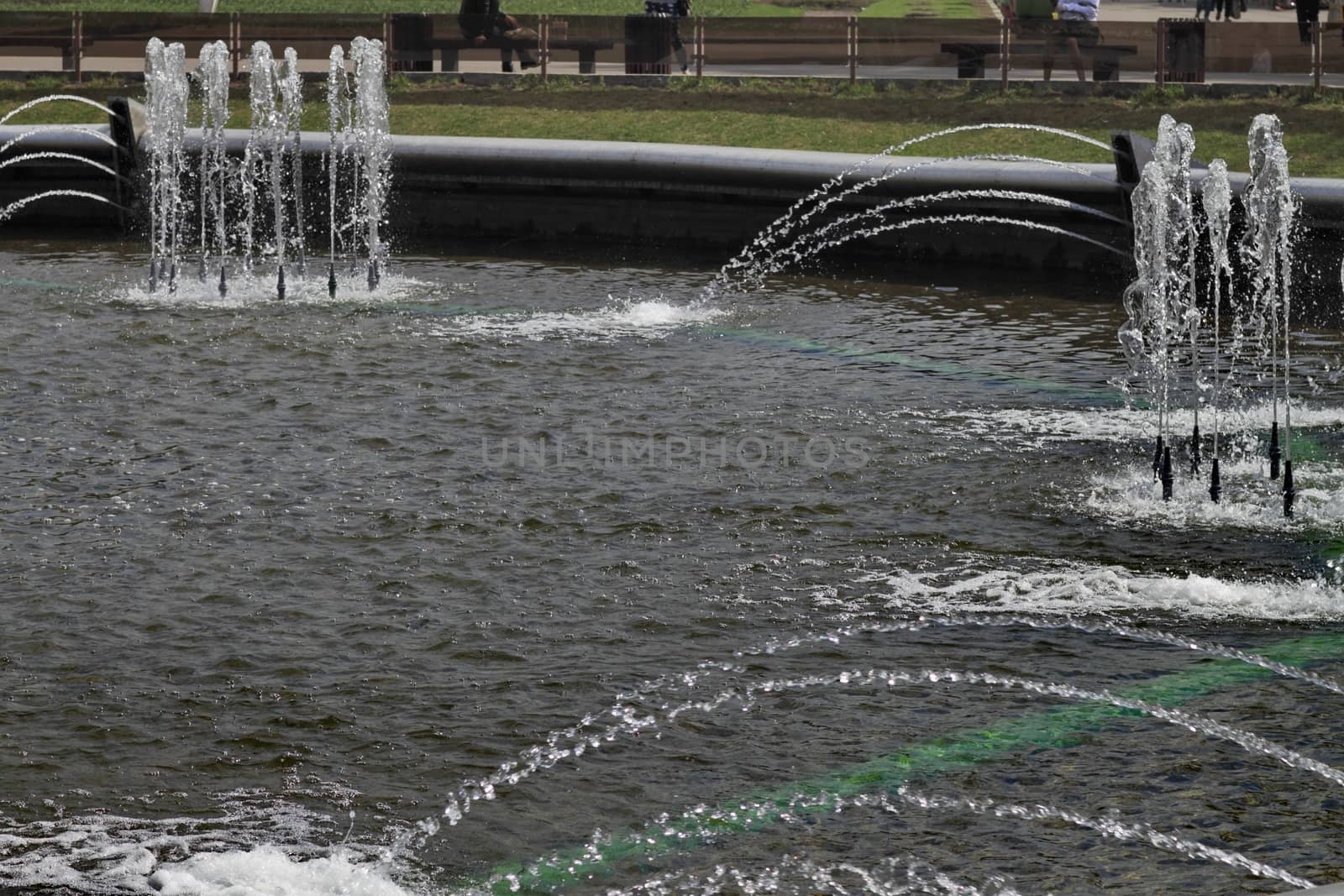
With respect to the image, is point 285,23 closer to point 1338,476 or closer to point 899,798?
point 1338,476

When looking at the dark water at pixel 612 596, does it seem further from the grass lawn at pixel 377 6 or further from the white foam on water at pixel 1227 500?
the grass lawn at pixel 377 6

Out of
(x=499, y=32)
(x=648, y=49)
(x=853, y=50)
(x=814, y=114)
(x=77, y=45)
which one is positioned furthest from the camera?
(x=499, y=32)

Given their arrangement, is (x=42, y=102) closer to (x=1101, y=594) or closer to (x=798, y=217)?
(x=798, y=217)

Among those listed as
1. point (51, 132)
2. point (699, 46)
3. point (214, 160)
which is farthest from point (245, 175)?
point (699, 46)

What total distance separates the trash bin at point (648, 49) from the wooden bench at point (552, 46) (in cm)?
26

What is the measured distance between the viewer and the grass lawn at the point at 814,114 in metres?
18.9

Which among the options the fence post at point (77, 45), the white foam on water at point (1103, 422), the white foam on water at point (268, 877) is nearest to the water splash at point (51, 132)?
the fence post at point (77, 45)

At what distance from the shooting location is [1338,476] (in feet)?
29.2

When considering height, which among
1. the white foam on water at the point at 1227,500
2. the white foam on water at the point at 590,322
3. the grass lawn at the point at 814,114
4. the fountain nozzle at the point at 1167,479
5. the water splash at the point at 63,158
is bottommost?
the white foam on water at the point at 1227,500

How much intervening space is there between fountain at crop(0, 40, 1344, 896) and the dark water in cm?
2

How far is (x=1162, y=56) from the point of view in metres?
21.1

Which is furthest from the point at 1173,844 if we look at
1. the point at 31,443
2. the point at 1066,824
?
the point at 31,443

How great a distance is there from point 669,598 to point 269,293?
23.7 ft

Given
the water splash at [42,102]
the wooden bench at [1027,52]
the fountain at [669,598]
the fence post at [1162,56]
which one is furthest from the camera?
the wooden bench at [1027,52]
